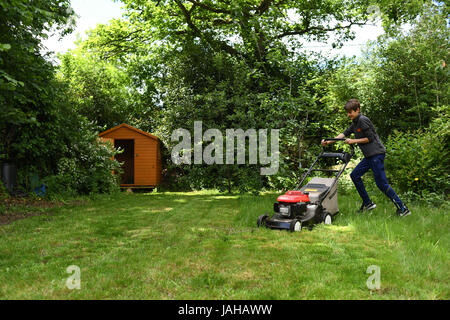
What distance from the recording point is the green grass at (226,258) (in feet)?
9.08

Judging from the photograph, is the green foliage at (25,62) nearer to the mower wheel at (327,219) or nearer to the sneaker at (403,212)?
the mower wheel at (327,219)

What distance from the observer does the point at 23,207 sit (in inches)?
317

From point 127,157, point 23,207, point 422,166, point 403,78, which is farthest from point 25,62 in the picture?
point 127,157

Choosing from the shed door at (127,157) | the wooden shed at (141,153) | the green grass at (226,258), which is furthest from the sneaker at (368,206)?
the shed door at (127,157)

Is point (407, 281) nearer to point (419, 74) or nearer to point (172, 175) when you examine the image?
point (419, 74)

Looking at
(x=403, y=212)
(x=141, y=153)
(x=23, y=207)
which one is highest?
(x=141, y=153)

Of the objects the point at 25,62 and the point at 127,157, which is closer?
the point at 25,62

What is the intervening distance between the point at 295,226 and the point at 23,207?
6355 mm

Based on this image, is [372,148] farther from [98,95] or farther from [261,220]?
[98,95]

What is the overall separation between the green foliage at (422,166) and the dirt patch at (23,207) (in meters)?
7.65

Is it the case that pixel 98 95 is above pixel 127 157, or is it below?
above

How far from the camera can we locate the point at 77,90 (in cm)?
1912

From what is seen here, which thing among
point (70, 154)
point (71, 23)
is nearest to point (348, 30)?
point (71, 23)

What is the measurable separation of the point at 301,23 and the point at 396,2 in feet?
15.1
